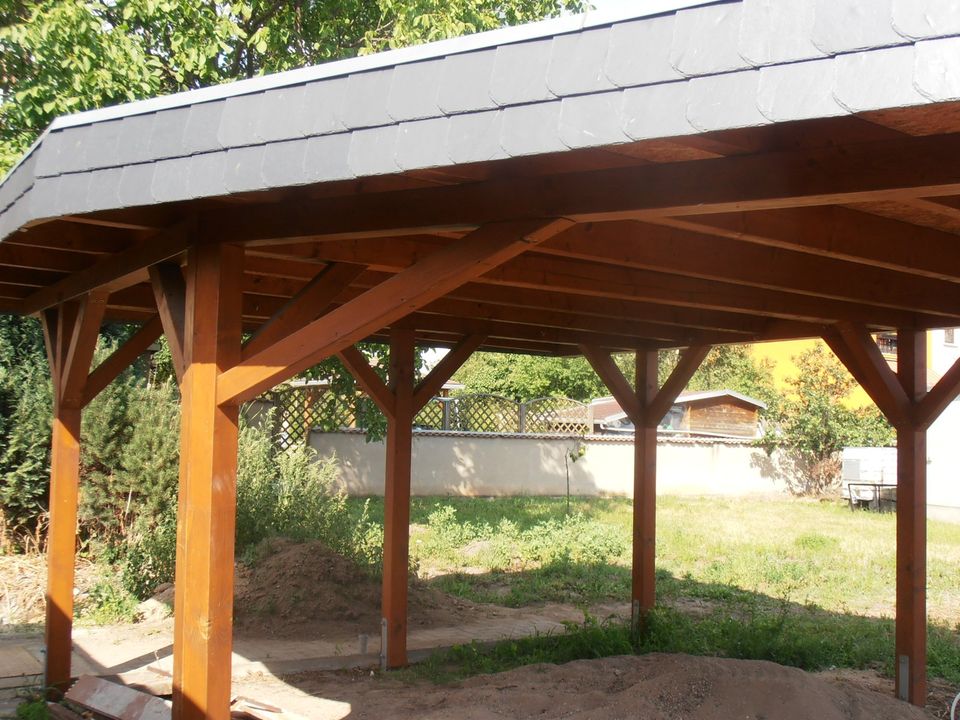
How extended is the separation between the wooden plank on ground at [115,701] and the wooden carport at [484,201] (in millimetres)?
642

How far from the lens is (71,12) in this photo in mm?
9438

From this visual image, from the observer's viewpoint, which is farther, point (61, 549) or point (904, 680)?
point (904, 680)

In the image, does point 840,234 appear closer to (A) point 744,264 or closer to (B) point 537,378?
(A) point 744,264

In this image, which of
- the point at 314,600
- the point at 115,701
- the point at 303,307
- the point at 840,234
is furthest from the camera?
the point at 314,600

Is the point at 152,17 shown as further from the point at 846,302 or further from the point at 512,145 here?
the point at 512,145

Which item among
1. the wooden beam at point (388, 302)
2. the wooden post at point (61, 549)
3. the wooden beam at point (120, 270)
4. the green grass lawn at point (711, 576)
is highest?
the wooden beam at point (120, 270)

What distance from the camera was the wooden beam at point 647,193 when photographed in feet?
7.48

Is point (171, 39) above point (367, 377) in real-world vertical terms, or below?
above

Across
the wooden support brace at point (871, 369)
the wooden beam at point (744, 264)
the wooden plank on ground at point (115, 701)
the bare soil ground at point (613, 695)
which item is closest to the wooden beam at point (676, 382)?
the wooden support brace at point (871, 369)

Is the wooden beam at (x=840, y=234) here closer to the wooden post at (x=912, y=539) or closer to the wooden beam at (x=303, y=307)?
the wooden beam at (x=303, y=307)

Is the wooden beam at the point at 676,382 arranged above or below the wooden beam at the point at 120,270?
below

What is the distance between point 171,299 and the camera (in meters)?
4.01

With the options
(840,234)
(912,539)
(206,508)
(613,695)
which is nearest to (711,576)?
(912,539)

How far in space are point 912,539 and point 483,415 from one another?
528 inches
